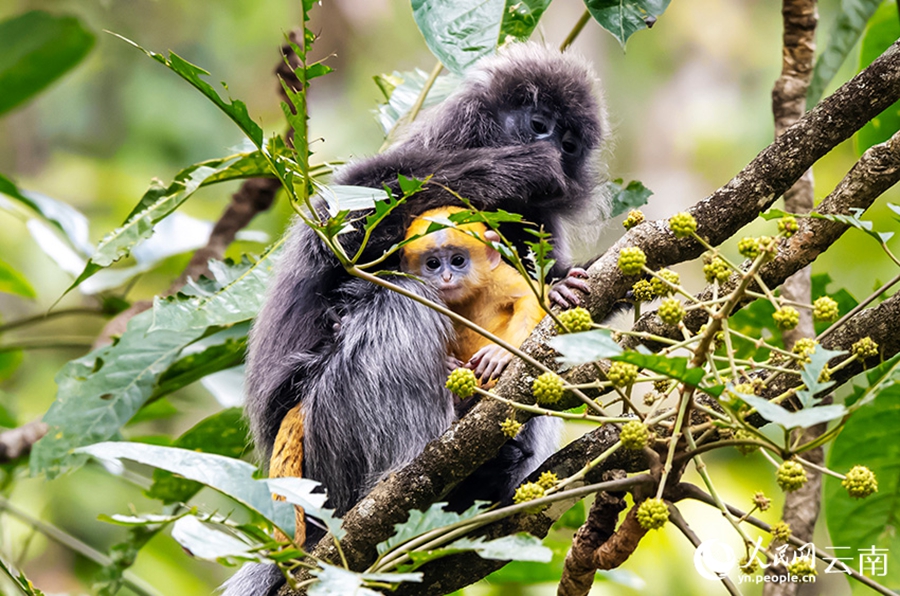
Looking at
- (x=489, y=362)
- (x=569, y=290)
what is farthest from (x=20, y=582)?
(x=569, y=290)

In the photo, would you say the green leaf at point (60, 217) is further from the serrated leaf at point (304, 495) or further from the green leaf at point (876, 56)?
the green leaf at point (876, 56)

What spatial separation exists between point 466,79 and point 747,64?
24.2ft

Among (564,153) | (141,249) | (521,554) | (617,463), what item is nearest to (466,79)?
(564,153)

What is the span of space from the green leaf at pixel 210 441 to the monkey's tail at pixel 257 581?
555 mm

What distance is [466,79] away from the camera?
2.99 m

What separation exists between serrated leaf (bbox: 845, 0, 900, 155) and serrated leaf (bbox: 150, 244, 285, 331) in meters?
1.72

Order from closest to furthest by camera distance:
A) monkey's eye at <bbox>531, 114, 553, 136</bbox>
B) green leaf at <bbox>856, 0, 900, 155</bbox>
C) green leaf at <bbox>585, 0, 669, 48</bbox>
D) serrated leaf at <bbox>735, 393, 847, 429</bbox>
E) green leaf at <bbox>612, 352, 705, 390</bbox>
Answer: serrated leaf at <bbox>735, 393, 847, 429</bbox>
green leaf at <bbox>612, 352, 705, 390</bbox>
green leaf at <bbox>585, 0, 669, 48</bbox>
green leaf at <bbox>856, 0, 900, 155</bbox>
monkey's eye at <bbox>531, 114, 553, 136</bbox>

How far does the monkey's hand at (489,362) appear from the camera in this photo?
215 centimetres

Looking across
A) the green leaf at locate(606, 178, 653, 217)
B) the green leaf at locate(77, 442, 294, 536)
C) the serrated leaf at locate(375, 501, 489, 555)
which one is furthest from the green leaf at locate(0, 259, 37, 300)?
the serrated leaf at locate(375, 501, 489, 555)

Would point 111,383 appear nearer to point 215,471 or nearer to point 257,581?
point 257,581

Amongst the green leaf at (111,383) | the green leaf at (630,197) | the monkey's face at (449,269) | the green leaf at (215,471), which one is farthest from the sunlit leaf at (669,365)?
the green leaf at (630,197)

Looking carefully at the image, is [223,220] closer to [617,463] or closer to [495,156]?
[495,156]

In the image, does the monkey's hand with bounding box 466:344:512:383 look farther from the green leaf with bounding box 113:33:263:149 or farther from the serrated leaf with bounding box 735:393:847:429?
the serrated leaf with bounding box 735:393:847:429

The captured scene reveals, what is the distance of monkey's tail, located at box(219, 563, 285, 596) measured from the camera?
229 centimetres
